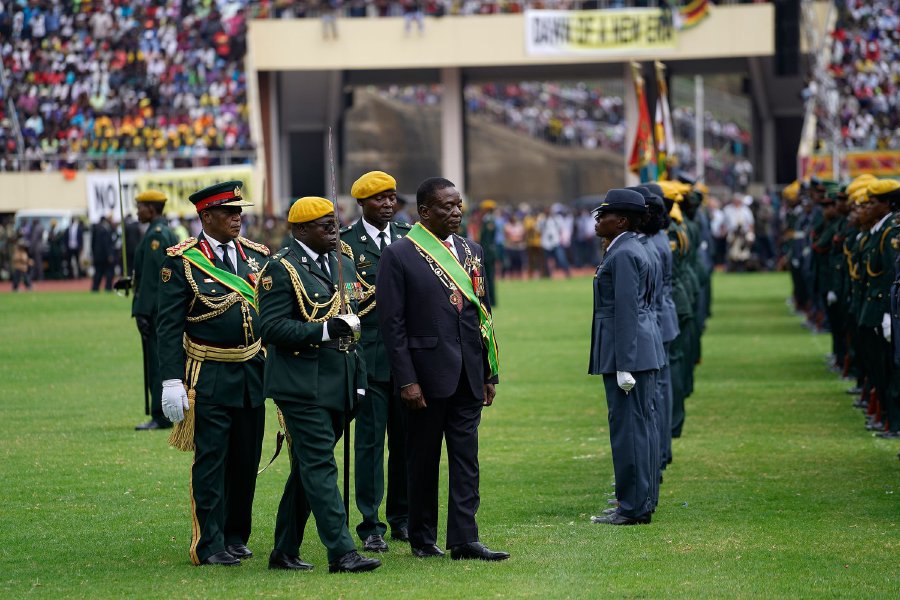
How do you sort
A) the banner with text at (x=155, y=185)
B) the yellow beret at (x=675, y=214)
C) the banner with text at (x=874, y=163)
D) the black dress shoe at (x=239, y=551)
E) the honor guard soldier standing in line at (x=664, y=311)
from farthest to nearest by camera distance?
the banner with text at (x=155, y=185) < the banner with text at (x=874, y=163) < the yellow beret at (x=675, y=214) < the honor guard soldier standing in line at (x=664, y=311) < the black dress shoe at (x=239, y=551)

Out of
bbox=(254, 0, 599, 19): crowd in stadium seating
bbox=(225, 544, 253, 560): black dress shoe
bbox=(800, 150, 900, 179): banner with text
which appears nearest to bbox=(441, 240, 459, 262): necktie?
bbox=(225, 544, 253, 560): black dress shoe

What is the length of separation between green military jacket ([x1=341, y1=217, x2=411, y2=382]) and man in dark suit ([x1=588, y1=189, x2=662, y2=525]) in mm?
1254

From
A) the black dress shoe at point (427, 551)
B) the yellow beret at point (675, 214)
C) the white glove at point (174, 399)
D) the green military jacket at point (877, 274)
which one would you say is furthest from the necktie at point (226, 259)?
the green military jacket at point (877, 274)

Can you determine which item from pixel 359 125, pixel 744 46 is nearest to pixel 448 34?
pixel 744 46

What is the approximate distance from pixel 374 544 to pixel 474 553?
0.77m

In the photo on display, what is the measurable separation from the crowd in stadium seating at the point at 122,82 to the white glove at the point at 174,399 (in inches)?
1318

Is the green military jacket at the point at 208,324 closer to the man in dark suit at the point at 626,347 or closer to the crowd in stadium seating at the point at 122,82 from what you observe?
the man in dark suit at the point at 626,347

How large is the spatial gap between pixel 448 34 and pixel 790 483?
35.6 meters

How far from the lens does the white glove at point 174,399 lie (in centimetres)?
843

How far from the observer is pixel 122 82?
4447 centimetres

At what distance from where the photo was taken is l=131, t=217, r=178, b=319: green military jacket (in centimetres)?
1353

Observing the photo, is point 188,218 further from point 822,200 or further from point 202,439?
point 202,439

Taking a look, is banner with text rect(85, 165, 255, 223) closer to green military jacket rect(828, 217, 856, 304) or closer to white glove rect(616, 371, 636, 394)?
green military jacket rect(828, 217, 856, 304)

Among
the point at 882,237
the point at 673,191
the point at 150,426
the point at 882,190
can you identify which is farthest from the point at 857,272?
the point at 150,426
